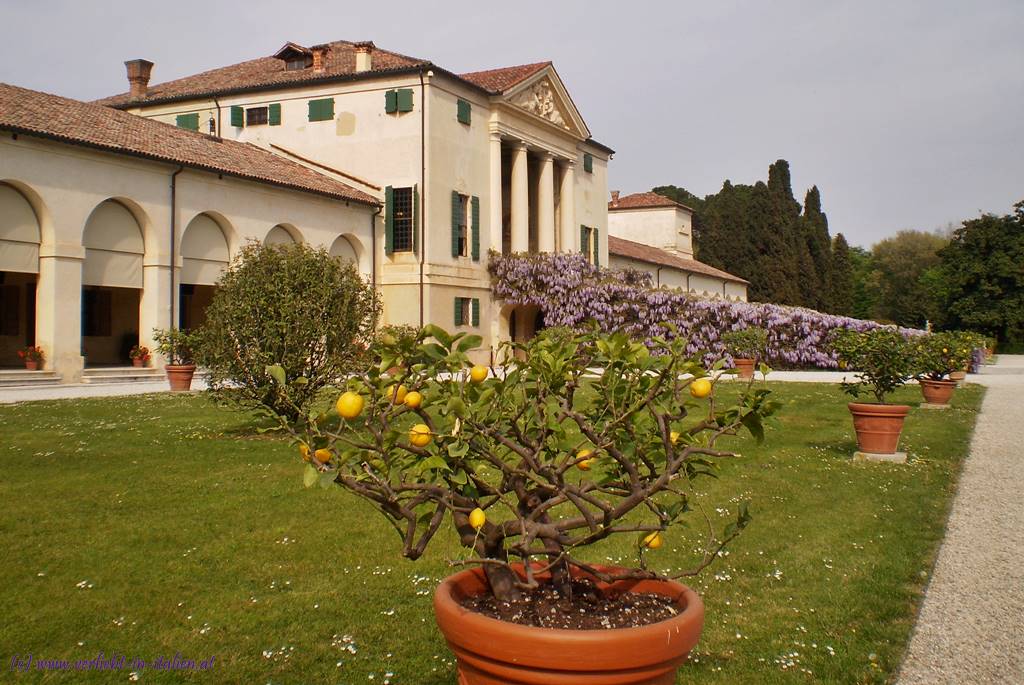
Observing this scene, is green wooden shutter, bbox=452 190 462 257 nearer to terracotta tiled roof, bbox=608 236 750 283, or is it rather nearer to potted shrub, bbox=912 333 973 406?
terracotta tiled roof, bbox=608 236 750 283

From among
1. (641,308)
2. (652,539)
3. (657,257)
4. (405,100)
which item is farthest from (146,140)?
(657,257)

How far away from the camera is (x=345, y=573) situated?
218 inches

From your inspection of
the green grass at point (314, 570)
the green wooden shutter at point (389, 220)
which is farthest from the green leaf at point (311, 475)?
the green wooden shutter at point (389, 220)

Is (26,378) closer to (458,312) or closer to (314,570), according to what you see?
(458,312)

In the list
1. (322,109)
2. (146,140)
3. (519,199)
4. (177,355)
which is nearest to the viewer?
(177,355)

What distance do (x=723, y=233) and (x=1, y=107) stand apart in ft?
160

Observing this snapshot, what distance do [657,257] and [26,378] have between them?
35.7 meters

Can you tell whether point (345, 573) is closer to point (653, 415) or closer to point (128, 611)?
point (128, 611)

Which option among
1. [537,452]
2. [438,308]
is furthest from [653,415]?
[438,308]

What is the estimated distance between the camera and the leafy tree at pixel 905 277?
71.8 meters

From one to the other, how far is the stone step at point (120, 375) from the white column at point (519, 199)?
601 inches

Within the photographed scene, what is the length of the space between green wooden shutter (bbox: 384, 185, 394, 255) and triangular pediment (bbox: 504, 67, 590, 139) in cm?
630

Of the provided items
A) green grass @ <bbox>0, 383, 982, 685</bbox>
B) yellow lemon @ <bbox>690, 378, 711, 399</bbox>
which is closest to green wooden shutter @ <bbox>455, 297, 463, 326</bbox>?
green grass @ <bbox>0, 383, 982, 685</bbox>

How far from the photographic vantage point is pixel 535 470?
289 centimetres
